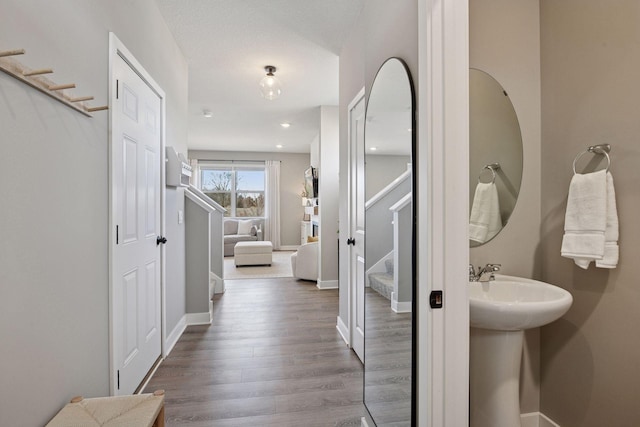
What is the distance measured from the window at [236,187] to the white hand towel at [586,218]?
8272mm

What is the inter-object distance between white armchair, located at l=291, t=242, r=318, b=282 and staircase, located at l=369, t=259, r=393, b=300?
3376mm

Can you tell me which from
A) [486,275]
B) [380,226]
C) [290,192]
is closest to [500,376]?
[486,275]

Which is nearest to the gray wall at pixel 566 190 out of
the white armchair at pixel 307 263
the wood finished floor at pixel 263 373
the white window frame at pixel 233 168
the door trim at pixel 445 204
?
the door trim at pixel 445 204

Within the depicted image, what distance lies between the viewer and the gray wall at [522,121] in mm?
1646

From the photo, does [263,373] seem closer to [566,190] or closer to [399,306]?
[399,306]

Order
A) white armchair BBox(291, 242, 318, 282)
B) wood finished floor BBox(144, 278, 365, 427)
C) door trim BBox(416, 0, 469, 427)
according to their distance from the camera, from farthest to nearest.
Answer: white armchair BBox(291, 242, 318, 282) < wood finished floor BBox(144, 278, 365, 427) < door trim BBox(416, 0, 469, 427)

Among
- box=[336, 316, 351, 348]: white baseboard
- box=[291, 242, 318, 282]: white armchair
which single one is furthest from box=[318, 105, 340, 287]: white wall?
box=[336, 316, 351, 348]: white baseboard

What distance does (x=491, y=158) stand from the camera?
5.42ft

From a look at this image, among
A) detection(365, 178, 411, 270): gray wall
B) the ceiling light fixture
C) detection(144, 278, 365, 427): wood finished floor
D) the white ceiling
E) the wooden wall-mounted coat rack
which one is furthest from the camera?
the ceiling light fixture

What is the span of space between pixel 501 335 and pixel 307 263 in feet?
12.7

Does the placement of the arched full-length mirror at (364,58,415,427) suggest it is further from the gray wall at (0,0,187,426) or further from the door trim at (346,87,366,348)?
the gray wall at (0,0,187,426)

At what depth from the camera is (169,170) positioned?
8.95 feet

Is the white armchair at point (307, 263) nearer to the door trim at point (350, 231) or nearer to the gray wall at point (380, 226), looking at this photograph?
the door trim at point (350, 231)

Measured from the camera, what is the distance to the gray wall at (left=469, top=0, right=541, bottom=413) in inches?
64.8
